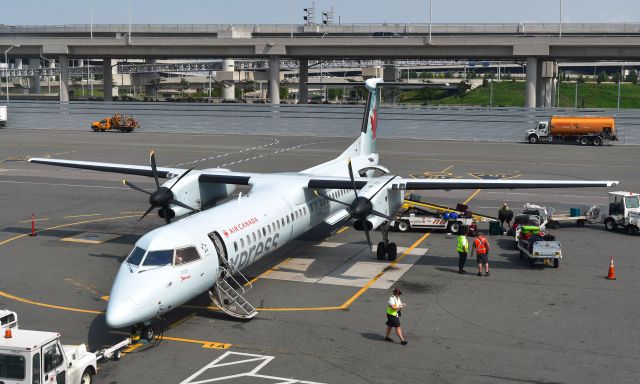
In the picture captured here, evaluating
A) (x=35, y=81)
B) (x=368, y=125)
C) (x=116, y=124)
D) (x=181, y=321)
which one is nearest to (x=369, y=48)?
(x=116, y=124)

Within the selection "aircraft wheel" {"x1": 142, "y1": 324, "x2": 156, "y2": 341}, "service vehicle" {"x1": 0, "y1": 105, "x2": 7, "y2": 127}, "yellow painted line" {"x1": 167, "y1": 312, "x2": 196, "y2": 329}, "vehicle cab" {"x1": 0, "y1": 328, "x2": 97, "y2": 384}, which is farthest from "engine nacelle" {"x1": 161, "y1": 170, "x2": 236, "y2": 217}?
"service vehicle" {"x1": 0, "y1": 105, "x2": 7, "y2": 127}

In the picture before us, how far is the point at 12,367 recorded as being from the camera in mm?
15672

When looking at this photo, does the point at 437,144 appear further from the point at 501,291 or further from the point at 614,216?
the point at 501,291

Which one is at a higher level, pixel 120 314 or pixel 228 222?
pixel 228 222

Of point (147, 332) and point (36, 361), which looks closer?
point (36, 361)

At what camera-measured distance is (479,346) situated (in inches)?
787

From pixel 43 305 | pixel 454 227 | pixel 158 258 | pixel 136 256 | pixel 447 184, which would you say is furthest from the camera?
pixel 454 227

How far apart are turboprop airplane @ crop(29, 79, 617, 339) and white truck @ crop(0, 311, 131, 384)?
195cm

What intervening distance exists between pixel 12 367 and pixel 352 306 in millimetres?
11233

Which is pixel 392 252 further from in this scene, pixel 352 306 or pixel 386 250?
pixel 352 306

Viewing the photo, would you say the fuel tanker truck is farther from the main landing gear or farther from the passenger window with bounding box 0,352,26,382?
the passenger window with bounding box 0,352,26,382

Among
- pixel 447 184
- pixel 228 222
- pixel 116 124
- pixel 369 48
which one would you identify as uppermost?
pixel 369 48

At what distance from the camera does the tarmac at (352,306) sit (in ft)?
60.6

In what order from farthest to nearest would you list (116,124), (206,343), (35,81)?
(35,81) < (116,124) < (206,343)
